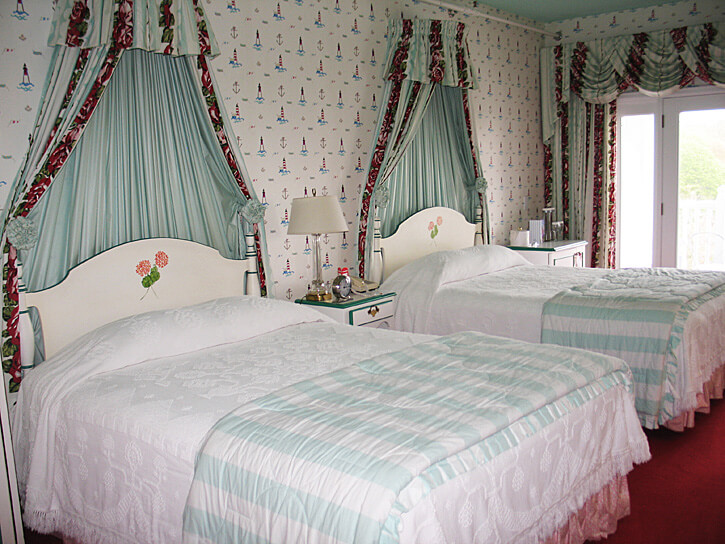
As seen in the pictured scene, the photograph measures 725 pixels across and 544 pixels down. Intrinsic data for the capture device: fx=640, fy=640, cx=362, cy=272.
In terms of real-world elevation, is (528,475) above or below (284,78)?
below

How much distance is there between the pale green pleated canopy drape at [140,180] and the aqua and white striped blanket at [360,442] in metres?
1.52

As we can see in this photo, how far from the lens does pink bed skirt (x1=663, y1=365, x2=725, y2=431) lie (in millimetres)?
3463

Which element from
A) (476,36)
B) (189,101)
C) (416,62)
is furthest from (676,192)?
(189,101)

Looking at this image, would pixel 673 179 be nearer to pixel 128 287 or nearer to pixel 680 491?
pixel 680 491

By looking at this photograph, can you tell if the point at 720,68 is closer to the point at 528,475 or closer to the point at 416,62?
the point at 416,62

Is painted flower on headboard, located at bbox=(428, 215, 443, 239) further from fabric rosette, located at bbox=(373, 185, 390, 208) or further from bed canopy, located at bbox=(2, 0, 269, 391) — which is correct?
bed canopy, located at bbox=(2, 0, 269, 391)

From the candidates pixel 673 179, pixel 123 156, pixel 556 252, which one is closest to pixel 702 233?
pixel 673 179

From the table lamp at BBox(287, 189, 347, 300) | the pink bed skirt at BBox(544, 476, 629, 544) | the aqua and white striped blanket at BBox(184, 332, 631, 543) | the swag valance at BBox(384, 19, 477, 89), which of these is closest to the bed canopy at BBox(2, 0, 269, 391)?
the table lamp at BBox(287, 189, 347, 300)

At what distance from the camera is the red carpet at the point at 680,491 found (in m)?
2.56

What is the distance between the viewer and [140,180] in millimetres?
3365

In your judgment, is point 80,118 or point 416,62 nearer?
point 80,118

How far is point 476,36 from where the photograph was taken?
233 inches

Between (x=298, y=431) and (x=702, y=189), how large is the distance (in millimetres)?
5678

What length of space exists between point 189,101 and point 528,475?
267cm
